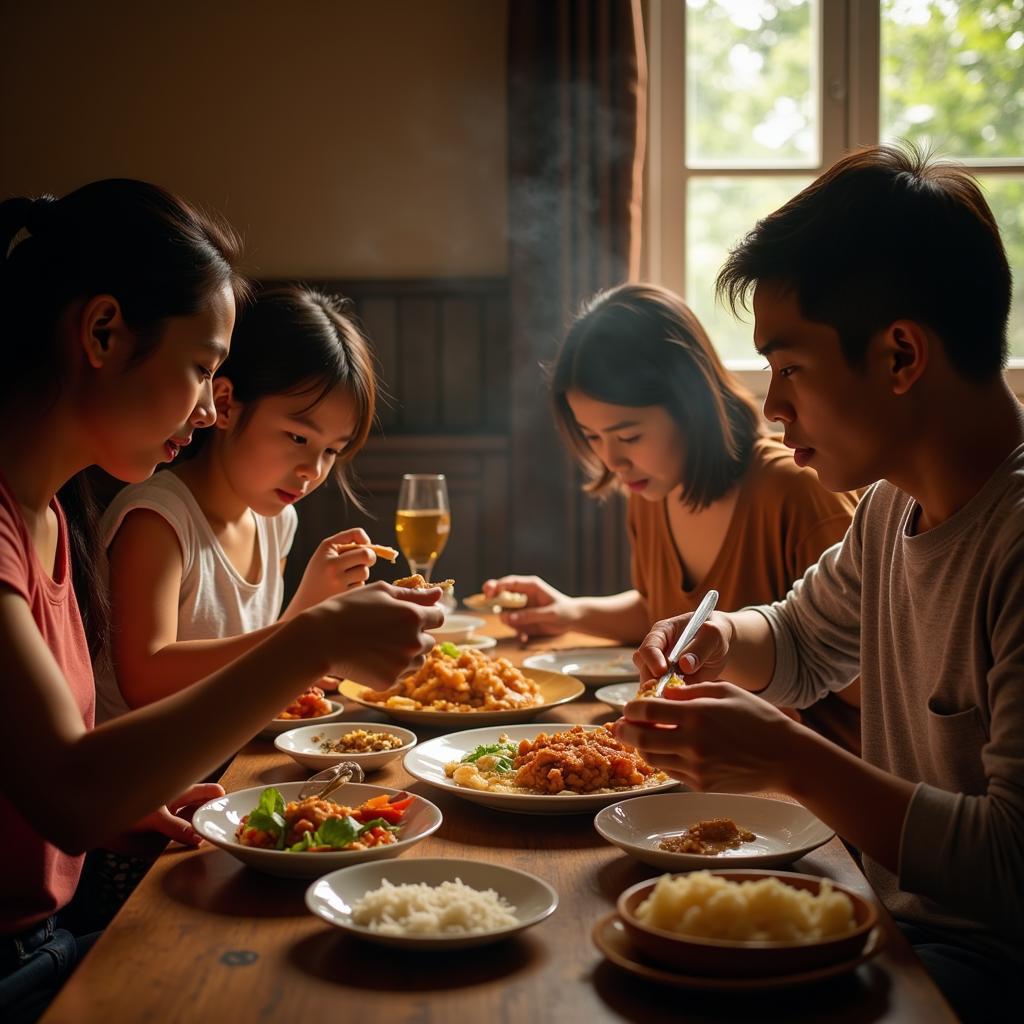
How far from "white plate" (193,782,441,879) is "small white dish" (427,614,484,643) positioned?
1.03 meters

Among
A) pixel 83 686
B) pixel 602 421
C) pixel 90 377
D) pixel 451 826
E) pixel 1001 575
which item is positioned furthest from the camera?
pixel 602 421

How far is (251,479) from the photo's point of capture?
223cm

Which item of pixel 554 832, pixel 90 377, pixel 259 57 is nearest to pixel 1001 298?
pixel 554 832

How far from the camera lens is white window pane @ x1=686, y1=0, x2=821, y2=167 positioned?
4.21 metres

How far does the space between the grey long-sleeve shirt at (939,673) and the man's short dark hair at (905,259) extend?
0.17m

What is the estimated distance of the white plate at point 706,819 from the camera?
1123 mm

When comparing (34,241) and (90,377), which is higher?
(34,241)

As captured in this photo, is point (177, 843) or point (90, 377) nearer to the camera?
point (177, 843)

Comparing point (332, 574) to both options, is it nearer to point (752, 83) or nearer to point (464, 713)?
point (464, 713)

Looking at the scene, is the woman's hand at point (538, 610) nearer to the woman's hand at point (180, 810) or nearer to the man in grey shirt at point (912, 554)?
the man in grey shirt at point (912, 554)

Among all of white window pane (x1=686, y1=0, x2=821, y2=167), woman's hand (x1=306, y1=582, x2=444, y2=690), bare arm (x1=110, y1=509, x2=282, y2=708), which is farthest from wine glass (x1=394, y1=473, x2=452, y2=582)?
white window pane (x1=686, y1=0, x2=821, y2=167)

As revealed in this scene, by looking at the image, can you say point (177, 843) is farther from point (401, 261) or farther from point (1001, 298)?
point (401, 261)

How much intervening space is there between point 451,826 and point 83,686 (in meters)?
0.59

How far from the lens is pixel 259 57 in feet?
13.6
